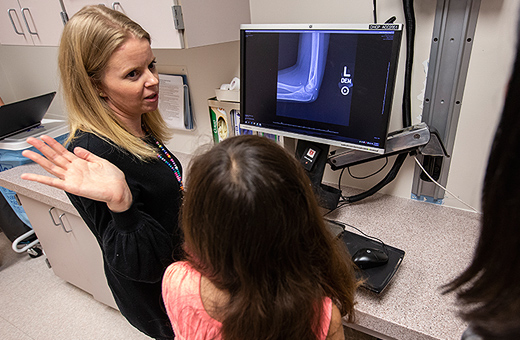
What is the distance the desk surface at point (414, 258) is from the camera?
83cm

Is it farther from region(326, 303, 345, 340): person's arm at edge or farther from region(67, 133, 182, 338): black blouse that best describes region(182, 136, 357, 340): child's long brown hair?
region(67, 133, 182, 338): black blouse

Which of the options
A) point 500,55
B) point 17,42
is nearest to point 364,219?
point 500,55

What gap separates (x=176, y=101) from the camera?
176 centimetres

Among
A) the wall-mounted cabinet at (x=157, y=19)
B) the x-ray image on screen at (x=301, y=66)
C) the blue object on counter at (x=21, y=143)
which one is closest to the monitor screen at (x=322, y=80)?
the x-ray image on screen at (x=301, y=66)

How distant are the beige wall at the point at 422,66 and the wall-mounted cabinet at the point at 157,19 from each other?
0.14 m

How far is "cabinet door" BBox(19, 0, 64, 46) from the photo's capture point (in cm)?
134

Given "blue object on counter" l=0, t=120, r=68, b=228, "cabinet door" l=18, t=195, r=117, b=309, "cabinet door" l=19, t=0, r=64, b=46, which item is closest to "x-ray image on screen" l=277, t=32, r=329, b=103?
"cabinet door" l=19, t=0, r=64, b=46

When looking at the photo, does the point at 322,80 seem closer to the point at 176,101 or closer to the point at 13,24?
the point at 176,101

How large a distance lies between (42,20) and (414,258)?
1.68m

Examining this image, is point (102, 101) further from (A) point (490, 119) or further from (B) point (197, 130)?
(A) point (490, 119)

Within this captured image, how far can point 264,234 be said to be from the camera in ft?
1.81

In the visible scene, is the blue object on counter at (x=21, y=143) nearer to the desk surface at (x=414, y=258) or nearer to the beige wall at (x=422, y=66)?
the desk surface at (x=414, y=258)

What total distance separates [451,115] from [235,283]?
96 cm

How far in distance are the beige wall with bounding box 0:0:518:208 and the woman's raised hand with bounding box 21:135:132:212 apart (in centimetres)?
47
